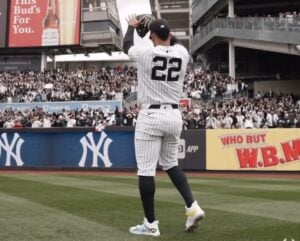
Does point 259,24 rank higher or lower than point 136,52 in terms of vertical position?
higher

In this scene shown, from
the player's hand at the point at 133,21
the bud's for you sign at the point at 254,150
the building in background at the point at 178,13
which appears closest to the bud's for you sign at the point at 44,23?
the building in background at the point at 178,13

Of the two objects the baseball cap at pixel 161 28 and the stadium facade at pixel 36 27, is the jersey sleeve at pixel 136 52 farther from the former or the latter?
the stadium facade at pixel 36 27

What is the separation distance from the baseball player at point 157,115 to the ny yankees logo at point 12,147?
50.9 feet

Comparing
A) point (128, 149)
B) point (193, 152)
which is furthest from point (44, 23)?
point (193, 152)

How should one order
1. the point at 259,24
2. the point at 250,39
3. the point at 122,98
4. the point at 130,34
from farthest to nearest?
1. the point at 250,39
2. the point at 259,24
3. the point at 122,98
4. the point at 130,34

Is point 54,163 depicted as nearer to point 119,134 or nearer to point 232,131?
point 119,134

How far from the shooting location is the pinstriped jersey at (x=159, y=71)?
5.82 metres

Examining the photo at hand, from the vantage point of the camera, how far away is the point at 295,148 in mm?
19188

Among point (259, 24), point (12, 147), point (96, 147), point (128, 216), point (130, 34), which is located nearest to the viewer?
point (130, 34)

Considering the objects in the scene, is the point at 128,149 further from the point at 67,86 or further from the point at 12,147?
the point at 67,86

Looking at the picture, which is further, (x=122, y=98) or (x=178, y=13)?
(x=178, y=13)

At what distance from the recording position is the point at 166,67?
588 cm

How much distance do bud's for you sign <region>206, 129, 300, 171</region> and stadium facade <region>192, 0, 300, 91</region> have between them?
1531 centimetres

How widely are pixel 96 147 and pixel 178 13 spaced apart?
50.8 m
